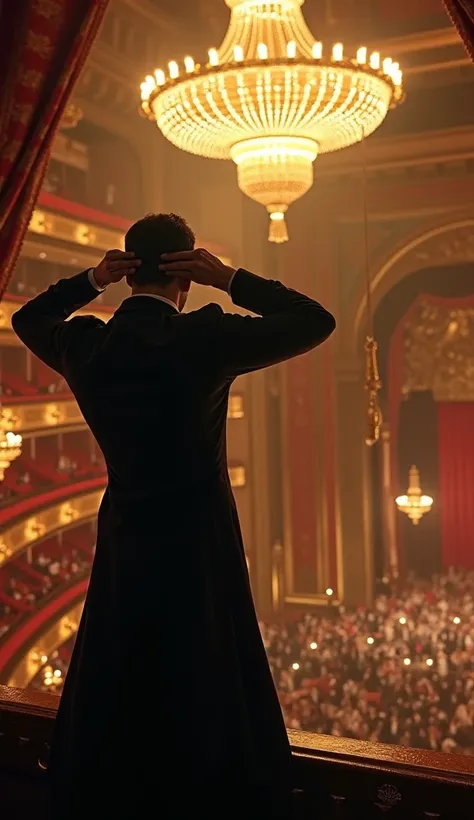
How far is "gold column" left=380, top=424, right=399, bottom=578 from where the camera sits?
10008 mm

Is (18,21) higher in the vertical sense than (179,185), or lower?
Result: lower

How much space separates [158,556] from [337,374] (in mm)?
8345

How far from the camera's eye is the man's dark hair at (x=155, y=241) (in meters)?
1.42

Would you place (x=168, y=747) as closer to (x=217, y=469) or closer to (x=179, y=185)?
(x=217, y=469)

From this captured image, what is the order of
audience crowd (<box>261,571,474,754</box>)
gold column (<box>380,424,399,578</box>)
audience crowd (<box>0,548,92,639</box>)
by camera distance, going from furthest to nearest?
gold column (<box>380,424,399,578</box>) < audience crowd (<box>0,548,92,639</box>) < audience crowd (<box>261,571,474,754</box>)

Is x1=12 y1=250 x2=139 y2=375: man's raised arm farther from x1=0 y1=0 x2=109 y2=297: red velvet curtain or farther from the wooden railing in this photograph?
the wooden railing

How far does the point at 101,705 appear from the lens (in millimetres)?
1437

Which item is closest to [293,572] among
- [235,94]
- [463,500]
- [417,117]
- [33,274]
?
[463,500]

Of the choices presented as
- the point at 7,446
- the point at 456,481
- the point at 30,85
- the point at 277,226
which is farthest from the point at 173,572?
the point at 456,481

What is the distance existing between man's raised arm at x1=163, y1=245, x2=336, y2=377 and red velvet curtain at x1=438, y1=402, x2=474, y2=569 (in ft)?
30.3

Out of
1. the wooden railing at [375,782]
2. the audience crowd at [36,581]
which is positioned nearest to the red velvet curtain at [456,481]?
the audience crowd at [36,581]

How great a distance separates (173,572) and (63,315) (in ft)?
1.81

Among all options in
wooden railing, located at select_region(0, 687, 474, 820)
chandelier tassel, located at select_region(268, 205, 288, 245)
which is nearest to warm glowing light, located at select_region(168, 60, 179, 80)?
chandelier tassel, located at select_region(268, 205, 288, 245)

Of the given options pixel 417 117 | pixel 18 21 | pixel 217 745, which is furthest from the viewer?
pixel 417 117
